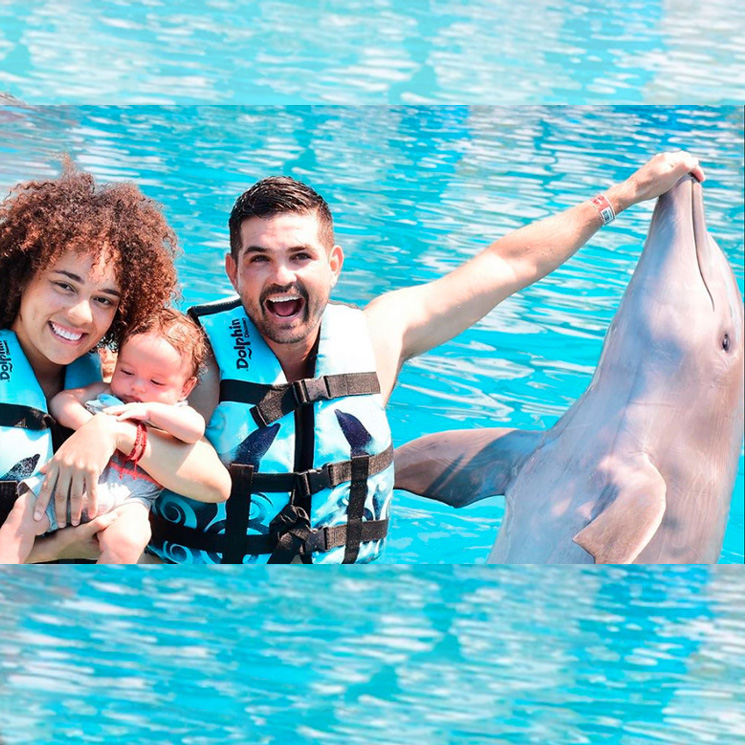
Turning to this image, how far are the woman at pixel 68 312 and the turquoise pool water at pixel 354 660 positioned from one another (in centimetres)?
126

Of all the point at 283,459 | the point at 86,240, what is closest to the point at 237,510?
the point at 283,459

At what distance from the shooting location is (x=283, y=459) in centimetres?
498

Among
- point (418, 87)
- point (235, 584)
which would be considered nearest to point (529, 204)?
point (418, 87)

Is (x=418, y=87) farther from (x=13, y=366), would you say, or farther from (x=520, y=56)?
(x=13, y=366)

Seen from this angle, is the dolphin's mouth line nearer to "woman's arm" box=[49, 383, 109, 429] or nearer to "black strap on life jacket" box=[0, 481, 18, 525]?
"woman's arm" box=[49, 383, 109, 429]

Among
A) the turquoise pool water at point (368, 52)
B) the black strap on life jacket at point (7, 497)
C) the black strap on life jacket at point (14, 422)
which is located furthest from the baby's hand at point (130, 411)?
the turquoise pool water at point (368, 52)

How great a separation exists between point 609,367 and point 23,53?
609 centimetres

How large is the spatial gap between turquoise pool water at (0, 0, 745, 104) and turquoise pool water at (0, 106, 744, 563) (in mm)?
245

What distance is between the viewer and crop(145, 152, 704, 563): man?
195 inches

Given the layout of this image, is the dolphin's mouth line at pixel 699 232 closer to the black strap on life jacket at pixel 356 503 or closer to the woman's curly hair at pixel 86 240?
the black strap on life jacket at pixel 356 503

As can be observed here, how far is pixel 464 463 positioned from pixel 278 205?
171 centimetres

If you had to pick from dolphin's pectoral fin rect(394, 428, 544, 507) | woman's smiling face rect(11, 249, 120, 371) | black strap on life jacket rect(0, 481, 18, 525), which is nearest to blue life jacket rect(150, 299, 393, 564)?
woman's smiling face rect(11, 249, 120, 371)

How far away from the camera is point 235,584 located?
242 inches

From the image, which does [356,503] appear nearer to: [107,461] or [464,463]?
[464,463]
